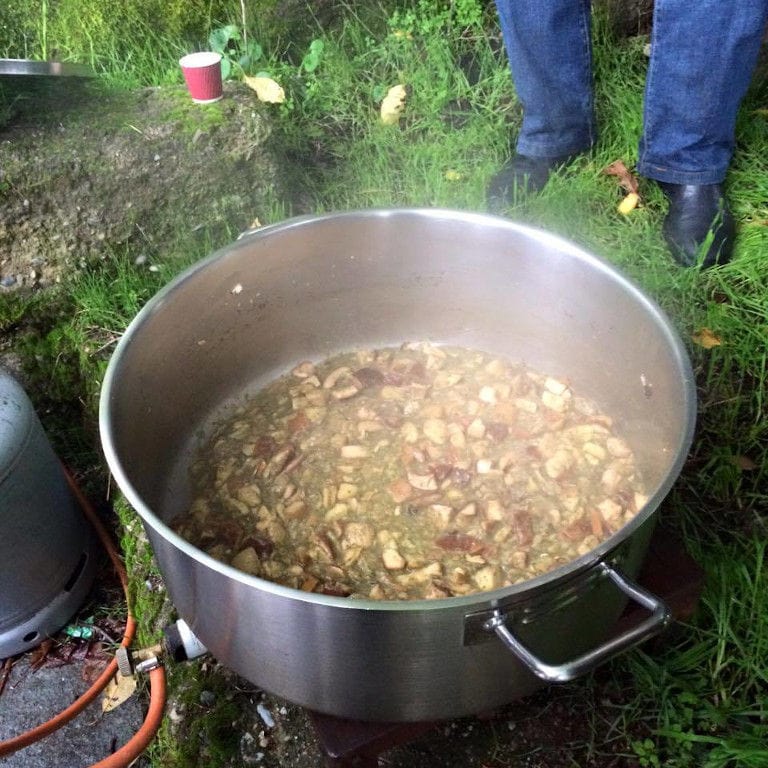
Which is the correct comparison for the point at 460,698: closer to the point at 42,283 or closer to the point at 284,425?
the point at 284,425

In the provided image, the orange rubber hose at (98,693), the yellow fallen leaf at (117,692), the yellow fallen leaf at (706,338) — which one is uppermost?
the yellow fallen leaf at (706,338)

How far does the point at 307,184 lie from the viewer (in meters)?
2.60

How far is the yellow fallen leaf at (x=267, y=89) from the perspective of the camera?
263 cm

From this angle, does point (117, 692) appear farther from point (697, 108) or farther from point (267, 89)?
point (697, 108)

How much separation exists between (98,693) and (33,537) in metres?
0.44

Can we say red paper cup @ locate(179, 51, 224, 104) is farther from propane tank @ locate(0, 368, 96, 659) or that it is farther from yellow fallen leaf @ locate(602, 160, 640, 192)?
yellow fallen leaf @ locate(602, 160, 640, 192)

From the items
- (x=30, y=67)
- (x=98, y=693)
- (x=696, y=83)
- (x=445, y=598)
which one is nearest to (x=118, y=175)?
(x=30, y=67)

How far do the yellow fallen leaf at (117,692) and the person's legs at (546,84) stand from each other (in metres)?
1.67

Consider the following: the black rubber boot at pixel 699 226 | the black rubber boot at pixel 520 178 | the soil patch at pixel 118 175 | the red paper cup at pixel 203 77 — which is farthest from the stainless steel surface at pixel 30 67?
the black rubber boot at pixel 699 226

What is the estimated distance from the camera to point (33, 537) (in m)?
2.01

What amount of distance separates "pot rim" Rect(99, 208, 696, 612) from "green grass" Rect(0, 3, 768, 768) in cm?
53

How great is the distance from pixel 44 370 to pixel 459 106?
162 centimetres

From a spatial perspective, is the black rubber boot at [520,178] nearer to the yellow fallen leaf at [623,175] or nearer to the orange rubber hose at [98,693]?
the yellow fallen leaf at [623,175]

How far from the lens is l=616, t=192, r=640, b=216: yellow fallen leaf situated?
2.35 metres
